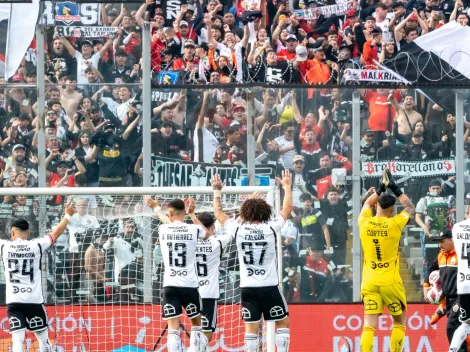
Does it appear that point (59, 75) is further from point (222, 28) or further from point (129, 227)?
point (222, 28)

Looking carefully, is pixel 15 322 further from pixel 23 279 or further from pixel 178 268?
pixel 178 268

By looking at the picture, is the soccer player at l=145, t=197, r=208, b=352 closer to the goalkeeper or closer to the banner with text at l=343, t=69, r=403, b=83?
the goalkeeper

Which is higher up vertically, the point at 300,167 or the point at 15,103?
the point at 15,103

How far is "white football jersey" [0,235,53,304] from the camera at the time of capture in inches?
457

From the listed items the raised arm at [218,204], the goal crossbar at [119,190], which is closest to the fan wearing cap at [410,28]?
the goal crossbar at [119,190]

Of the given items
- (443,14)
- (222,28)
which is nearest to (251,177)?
(222,28)

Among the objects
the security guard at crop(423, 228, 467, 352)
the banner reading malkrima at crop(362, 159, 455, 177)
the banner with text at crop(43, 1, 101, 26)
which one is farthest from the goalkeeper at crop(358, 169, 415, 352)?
the banner with text at crop(43, 1, 101, 26)

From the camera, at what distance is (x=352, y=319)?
13945 mm

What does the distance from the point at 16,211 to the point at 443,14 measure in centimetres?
951

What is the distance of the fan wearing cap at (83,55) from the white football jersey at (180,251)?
3867 millimetres

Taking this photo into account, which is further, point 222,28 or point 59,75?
point 222,28

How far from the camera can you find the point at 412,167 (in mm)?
14180

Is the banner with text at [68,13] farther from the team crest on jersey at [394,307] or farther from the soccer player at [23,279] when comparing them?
the team crest on jersey at [394,307]

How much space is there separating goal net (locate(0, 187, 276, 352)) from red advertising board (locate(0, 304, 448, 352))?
0.01 meters
